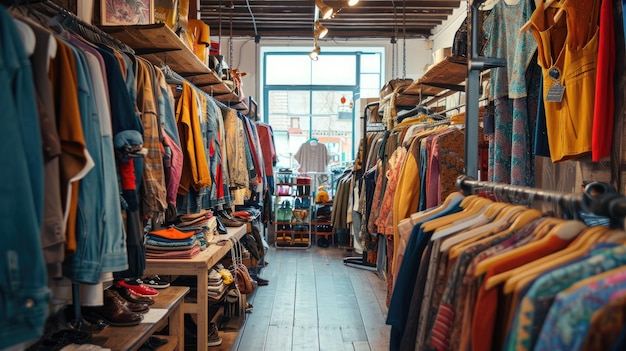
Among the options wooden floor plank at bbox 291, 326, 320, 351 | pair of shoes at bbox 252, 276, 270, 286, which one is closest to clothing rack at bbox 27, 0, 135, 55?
wooden floor plank at bbox 291, 326, 320, 351

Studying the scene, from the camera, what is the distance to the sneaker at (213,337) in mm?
3310

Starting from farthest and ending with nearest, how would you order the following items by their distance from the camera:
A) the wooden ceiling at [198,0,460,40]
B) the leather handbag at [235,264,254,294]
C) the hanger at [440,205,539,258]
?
the wooden ceiling at [198,0,460,40] < the leather handbag at [235,264,254,294] < the hanger at [440,205,539,258]

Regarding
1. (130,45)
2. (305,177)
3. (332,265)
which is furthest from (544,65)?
(305,177)

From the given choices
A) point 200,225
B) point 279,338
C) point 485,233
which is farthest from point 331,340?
point 485,233

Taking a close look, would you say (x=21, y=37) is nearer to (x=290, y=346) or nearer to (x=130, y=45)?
(x=130, y=45)

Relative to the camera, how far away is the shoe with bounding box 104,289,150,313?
2170 millimetres

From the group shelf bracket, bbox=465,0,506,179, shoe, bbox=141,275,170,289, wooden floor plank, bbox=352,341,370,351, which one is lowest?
wooden floor plank, bbox=352,341,370,351

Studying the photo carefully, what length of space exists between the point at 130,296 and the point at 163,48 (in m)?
1.28

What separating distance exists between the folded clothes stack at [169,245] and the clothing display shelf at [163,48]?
38.5 inches

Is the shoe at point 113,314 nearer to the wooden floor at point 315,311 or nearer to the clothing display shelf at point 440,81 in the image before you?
the wooden floor at point 315,311

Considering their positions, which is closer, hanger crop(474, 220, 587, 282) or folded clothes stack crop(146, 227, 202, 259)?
hanger crop(474, 220, 587, 282)

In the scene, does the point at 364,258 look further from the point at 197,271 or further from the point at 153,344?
the point at 153,344

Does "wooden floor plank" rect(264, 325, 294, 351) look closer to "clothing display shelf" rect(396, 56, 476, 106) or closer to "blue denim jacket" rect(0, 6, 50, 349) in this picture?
"clothing display shelf" rect(396, 56, 476, 106)

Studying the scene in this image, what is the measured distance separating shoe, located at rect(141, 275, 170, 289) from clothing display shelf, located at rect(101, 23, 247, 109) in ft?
3.98
